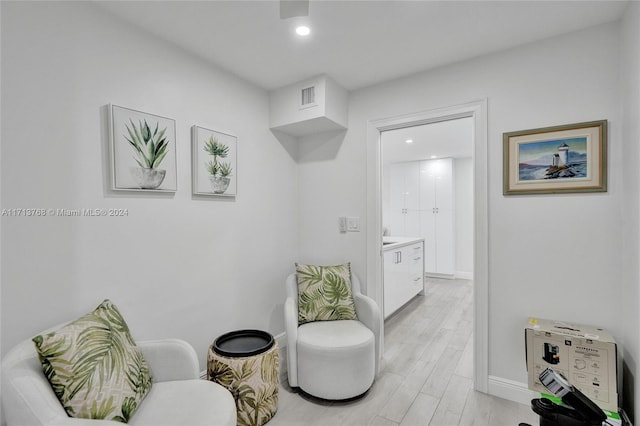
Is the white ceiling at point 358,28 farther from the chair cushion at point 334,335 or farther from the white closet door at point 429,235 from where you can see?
the white closet door at point 429,235

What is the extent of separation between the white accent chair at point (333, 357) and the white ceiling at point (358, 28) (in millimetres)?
1910

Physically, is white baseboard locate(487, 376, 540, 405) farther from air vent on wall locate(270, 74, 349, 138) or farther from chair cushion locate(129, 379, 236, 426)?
air vent on wall locate(270, 74, 349, 138)

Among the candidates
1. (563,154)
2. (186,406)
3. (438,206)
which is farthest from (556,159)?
(438,206)

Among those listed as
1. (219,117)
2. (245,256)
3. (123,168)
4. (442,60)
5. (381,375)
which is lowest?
(381,375)

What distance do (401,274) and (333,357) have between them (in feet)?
7.13

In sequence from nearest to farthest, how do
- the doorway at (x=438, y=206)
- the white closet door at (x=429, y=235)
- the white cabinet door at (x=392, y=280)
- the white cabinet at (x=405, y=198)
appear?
the white cabinet door at (x=392, y=280), the doorway at (x=438, y=206), the white closet door at (x=429, y=235), the white cabinet at (x=405, y=198)

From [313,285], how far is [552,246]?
1.73 metres

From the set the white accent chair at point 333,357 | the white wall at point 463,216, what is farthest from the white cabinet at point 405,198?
the white accent chair at point 333,357

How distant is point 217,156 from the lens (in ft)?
7.87

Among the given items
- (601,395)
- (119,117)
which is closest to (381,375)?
(601,395)

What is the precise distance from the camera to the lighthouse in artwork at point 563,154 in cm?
200

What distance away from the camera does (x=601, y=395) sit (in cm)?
171

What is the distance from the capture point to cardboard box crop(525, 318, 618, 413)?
1.70 m

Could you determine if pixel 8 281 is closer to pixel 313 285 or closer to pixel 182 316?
pixel 182 316
